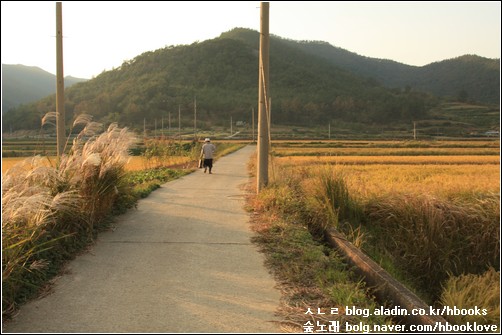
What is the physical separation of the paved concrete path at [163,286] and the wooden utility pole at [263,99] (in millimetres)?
2901

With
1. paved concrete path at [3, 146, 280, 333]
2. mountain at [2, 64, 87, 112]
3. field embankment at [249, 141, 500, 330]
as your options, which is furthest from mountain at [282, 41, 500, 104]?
paved concrete path at [3, 146, 280, 333]

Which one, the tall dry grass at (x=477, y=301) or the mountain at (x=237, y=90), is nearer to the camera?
the tall dry grass at (x=477, y=301)

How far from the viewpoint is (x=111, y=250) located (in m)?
6.02

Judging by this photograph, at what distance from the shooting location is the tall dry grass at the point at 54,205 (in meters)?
4.33

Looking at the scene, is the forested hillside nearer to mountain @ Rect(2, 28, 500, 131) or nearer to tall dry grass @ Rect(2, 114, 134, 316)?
mountain @ Rect(2, 28, 500, 131)

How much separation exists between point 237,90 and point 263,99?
120517mm

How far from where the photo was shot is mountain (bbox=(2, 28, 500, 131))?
10369 cm

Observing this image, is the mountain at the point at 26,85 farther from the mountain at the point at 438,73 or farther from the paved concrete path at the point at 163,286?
the paved concrete path at the point at 163,286

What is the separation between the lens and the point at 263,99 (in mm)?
10438

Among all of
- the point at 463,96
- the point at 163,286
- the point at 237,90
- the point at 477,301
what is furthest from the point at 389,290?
the point at 463,96

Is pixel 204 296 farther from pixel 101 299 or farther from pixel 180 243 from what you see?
pixel 180 243

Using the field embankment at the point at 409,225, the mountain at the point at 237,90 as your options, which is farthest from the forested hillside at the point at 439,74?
the field embankment at the point at 409,225

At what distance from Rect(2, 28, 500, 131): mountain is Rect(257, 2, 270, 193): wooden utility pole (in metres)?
85.5

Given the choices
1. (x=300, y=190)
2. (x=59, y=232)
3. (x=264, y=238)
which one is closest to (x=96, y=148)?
(x=59, y=232)
